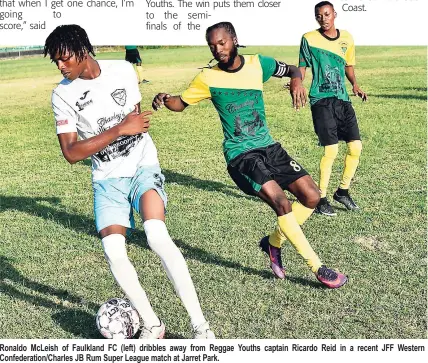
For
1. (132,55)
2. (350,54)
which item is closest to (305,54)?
(350,54)

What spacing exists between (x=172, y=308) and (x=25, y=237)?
9.64 ft

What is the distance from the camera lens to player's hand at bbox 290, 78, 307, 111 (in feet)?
21.6

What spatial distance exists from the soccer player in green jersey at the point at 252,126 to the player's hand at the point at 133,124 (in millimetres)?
1152

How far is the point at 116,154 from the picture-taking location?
5719 mm

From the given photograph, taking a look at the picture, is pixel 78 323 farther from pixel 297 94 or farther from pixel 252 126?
pixel 297 94

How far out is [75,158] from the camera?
541 cm

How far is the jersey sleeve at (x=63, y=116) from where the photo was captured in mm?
5516

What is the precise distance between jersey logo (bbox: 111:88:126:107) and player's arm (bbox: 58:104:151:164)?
0.28 m

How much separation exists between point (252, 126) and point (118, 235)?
194 cm

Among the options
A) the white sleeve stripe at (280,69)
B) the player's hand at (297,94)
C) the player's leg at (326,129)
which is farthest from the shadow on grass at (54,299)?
the player's leg at (326,129)

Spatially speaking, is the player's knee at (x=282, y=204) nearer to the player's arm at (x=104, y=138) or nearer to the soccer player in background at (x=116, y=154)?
the soccer player in background at (x=116, y=154)

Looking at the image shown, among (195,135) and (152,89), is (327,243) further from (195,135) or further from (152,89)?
(152,89)

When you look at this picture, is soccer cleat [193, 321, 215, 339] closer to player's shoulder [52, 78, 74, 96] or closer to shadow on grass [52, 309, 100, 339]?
shadow on grass [52, 309, 100, 339]
